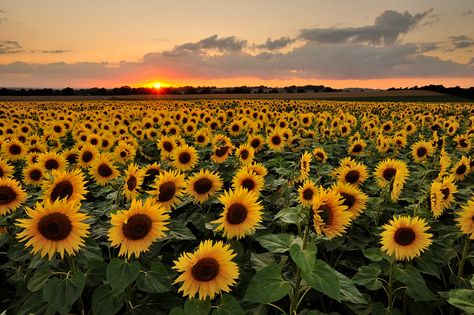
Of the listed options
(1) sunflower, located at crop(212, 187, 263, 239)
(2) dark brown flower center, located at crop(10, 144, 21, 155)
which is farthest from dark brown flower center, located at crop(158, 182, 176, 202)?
(2) dark brown flower center, located at crop(10, 144, 21, 155)

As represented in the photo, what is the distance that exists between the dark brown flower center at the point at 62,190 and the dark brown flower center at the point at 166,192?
0.92 meters

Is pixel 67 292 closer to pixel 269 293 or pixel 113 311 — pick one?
pixel 113 311

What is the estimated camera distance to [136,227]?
302 cm

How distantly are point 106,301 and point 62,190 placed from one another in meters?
1.44

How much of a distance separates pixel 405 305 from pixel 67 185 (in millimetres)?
3474

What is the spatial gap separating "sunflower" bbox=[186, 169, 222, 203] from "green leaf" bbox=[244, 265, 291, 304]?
1.67 meters

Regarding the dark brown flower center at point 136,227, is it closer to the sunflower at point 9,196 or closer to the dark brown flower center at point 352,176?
the sunflower at point 9,196

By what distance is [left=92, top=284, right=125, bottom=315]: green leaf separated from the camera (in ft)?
9.30

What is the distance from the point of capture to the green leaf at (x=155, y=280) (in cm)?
293

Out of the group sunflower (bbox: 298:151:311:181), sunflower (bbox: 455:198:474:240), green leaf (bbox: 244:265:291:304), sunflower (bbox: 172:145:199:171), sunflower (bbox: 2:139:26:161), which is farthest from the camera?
sunflower (bbox: 2:139:26:161)

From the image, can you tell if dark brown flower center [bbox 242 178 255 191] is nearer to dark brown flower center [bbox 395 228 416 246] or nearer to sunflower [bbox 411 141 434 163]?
dark brown flower center [bbox 395 228 416 246]

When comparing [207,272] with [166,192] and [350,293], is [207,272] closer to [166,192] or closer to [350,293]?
[350,293]

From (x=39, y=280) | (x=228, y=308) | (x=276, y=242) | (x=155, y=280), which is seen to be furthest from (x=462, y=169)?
(x=39, y=280)

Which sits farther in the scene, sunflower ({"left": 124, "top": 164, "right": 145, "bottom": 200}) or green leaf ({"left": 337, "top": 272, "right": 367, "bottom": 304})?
sunflower ({"left": 124, "top": 164, "right": 145, "bottom": 200})
